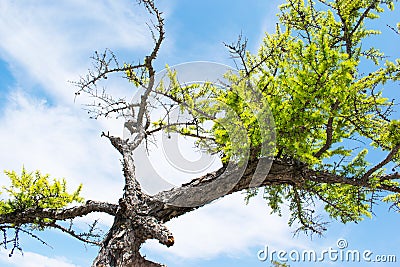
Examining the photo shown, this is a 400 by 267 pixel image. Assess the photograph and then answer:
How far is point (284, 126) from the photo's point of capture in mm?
4730

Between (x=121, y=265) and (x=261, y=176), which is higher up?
(x=261, y=176)

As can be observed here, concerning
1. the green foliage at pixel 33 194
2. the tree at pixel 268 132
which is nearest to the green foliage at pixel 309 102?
the tree at pixel 268 132

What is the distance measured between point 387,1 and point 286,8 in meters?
1.64

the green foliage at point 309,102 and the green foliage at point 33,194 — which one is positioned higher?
the green foliage at point 309,102

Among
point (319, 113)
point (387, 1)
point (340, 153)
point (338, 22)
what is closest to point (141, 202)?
point (319, 113)

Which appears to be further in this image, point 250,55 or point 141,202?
point 250,55

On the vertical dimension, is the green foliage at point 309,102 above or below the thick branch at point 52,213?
above

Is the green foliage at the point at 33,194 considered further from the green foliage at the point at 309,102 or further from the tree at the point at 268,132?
the green foliage at the point at 309,102

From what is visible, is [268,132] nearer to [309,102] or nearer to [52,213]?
[309,102]

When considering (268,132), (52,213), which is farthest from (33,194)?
(268,132)

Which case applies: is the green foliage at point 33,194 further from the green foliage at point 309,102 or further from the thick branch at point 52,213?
the green foliage at point 309,102

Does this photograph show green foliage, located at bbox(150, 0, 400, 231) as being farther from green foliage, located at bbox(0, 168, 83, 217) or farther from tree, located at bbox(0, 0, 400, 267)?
green foliage, located at bbox(0, 168, 83, 217)

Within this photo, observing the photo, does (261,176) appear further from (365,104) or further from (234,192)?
(365,104)

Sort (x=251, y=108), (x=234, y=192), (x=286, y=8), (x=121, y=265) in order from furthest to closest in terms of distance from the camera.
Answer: (x=286, y=8) → (x=234, y=192) → (x=251, y=108) → (x=121, y=265)
